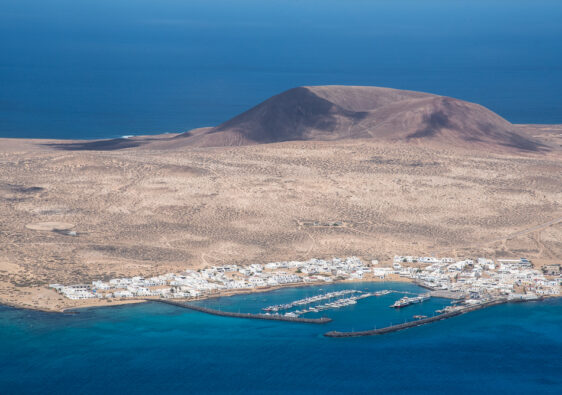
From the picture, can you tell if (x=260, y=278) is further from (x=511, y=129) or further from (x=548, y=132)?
(x=548, y=132)

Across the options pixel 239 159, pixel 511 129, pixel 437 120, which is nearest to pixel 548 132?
pixel 511 129

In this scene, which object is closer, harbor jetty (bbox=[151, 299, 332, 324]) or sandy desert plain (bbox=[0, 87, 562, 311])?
harbor jetty (bbox=[151, 299, 332, 324])

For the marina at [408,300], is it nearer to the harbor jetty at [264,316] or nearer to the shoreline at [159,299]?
the shoreline at [159,299]

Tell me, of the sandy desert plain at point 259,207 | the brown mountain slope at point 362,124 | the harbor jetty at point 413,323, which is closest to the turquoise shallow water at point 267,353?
the harbor jetty at point 413,323

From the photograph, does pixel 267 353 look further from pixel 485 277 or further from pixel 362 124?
pixel 362 124

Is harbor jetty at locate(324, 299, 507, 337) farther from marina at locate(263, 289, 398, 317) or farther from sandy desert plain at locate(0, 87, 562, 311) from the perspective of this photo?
sandy desert plain at locate(0, 87, 562, 311)

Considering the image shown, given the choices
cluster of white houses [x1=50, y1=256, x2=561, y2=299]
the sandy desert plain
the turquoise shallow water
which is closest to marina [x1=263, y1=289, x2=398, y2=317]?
the turquoise shallow water
